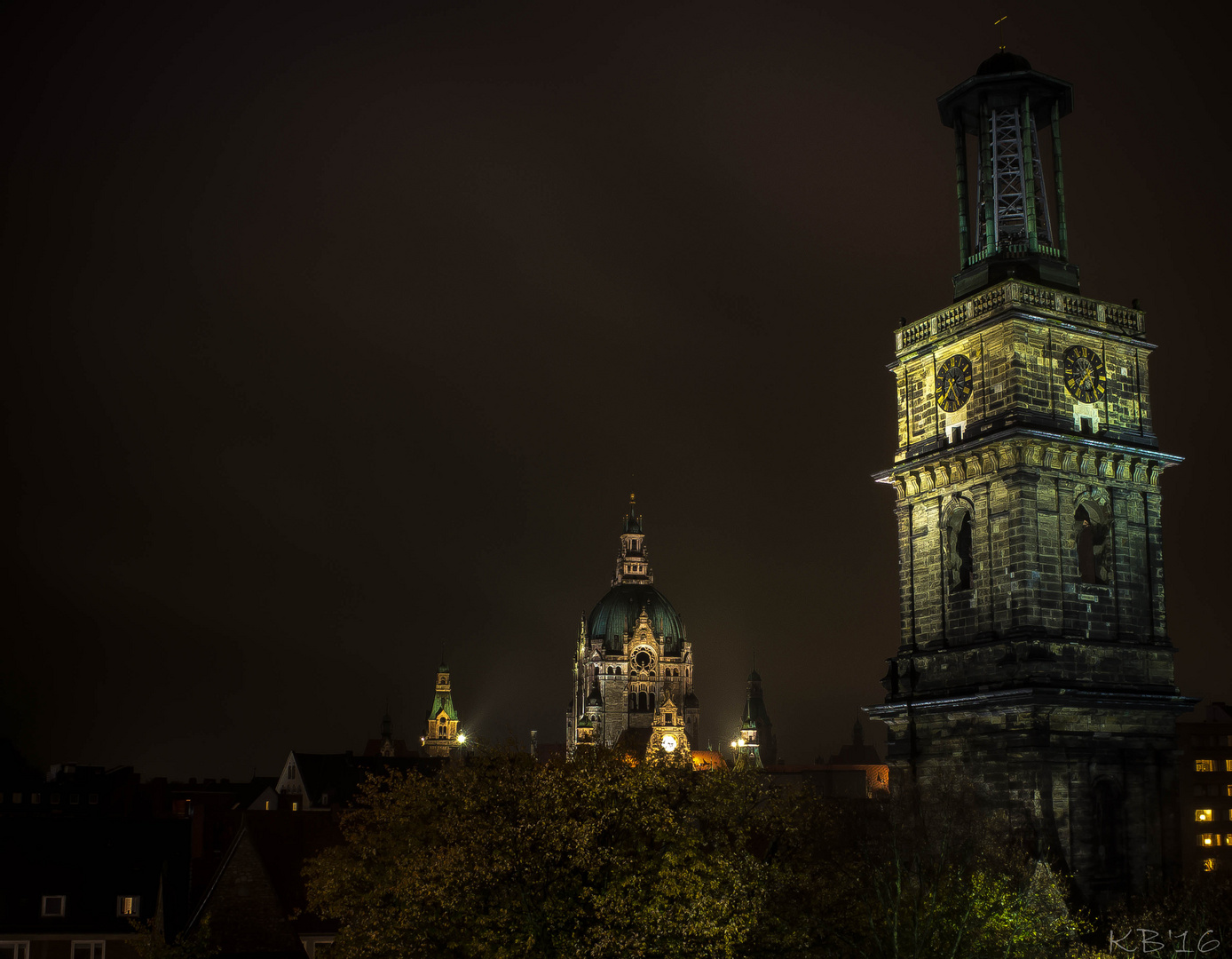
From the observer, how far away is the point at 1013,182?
180ft

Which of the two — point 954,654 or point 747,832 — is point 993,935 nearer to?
point 747,832

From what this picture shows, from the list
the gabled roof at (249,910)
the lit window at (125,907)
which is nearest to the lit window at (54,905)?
the lit window at (125,907)

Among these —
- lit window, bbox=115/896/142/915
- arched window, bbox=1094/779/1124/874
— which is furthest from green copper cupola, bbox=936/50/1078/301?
lit window, bbox=115/896/142/915

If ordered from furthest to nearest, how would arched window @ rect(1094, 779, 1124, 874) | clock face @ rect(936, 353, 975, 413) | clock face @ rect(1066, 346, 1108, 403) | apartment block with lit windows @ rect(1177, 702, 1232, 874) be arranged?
apartment block with lit windows @ rect(1177, 702, 1232, 874), clock face @ rect(936, 353, 975, 413), clock face @ rect(1066, 346, 1108, 403), arched window @ rect(1094, 779, 1124, 874)

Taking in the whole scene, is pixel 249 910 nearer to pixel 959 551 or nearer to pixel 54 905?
pixel 54 905

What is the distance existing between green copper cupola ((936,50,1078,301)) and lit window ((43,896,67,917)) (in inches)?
2001

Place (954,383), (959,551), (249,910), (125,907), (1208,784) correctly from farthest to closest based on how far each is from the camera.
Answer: (1208,784) → (125,907) → (249,910) → (954,383) → (959,551)

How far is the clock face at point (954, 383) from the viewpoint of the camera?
2090 inches

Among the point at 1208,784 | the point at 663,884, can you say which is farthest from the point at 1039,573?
the point at 1208,784

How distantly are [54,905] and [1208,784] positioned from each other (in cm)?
11400

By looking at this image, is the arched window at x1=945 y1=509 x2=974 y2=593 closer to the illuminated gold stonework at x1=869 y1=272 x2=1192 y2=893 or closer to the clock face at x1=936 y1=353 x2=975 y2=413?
the illuminated gold stonework at x1=869 y1=272 x2=1192 y2=893

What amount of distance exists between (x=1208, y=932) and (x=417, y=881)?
78.1 feet

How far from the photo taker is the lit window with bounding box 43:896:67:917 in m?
65.5

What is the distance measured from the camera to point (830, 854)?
150ft
